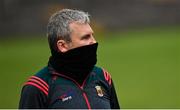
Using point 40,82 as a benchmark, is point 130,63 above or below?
below

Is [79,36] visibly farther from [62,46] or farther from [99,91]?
[99,91]

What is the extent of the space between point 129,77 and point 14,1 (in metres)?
8.34

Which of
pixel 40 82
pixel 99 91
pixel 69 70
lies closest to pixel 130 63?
pixel 99 91

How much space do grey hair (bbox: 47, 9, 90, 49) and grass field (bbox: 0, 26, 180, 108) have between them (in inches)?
351

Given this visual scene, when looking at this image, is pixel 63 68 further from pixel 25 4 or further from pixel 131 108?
pixel 25 4

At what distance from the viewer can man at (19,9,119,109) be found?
5.01 metres

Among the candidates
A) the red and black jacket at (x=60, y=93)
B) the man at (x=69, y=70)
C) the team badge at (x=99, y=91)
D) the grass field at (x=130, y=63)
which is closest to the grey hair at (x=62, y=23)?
the man at (x=69, y=70)

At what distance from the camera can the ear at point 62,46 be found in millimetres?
5094

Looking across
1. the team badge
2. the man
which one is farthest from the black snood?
the team badge

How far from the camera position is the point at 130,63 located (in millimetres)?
21188

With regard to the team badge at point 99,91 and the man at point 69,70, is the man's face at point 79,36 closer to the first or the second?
the man at point 69,70

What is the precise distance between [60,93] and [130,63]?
16.2m

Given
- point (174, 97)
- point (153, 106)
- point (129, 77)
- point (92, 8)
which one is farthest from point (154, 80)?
point (92, 8)

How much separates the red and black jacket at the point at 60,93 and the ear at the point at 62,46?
15cm
